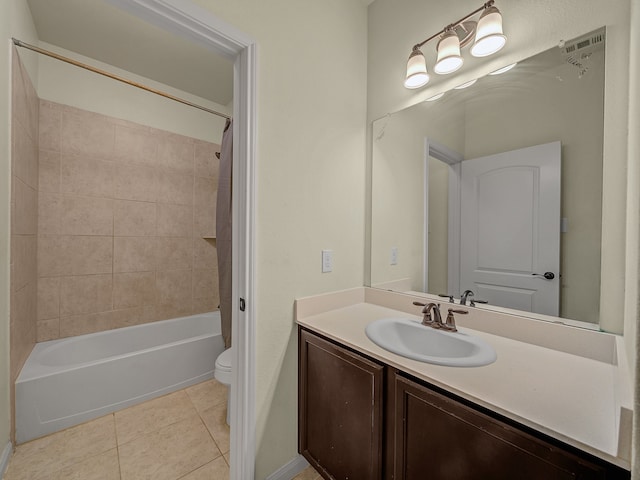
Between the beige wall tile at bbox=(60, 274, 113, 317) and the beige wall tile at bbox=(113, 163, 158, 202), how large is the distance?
732 millimetres

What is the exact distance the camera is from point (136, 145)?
237cm

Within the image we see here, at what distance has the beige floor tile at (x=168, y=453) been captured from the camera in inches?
52.1

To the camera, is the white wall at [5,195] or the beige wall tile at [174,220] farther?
the beige wall tile at [174,220]

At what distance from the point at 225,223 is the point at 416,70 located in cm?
143

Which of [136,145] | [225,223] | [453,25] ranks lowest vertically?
[225,223]

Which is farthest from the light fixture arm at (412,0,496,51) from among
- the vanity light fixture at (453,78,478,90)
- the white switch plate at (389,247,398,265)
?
the white switch plate at (389,247,398,265)

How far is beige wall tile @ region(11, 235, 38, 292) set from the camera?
4.78ft

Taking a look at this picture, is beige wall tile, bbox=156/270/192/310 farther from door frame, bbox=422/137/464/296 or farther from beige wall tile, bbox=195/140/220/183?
door frame, bbox=422/137/464/296

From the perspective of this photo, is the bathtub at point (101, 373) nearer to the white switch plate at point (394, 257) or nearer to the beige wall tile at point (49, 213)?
the beige wall tile at point (49, 213)

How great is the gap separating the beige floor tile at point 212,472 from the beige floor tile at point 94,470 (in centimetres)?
36

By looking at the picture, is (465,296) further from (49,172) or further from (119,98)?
(119,98)

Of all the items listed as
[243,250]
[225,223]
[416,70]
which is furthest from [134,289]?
[416,70]

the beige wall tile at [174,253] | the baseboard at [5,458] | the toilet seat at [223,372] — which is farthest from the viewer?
the beige wall tile at [174,253]

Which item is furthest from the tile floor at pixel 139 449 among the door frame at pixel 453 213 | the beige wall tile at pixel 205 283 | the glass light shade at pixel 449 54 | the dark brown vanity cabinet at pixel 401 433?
the glass light shade at pixel 449 54
